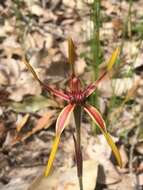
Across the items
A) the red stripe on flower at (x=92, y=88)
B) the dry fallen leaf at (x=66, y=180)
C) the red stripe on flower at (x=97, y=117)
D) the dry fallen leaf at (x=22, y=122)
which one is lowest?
the dry fallen leaf at (x=66, y=180)

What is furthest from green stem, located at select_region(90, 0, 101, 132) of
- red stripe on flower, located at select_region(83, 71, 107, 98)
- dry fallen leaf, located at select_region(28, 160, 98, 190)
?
red stripe on flower, located at select_region(83, 71, 107, 98)

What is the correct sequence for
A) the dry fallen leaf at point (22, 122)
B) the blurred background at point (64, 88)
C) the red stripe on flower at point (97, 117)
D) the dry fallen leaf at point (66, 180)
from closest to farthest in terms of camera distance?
the red stripe on flower at point (97, 117)
the dry fallen leaf at point (66, 180)
the blurred background at point (64, 88)
the dry fallen leaf at point (22, 122)

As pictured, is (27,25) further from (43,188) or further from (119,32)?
(43,188)

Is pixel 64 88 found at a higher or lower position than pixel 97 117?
lower

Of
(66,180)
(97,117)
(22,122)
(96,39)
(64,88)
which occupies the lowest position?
(66,180)

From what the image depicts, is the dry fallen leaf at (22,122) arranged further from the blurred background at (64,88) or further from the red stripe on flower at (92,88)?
the red stripe on flower at (92,88)

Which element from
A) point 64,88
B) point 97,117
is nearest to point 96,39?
point 64,88

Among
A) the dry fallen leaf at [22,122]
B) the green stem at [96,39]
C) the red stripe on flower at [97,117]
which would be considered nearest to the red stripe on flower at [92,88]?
the red stripe on flower at [97,117]

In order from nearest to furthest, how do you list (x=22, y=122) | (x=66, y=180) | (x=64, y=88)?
(x=66, y=180), (x=22, y=122), (x=64, y=88)

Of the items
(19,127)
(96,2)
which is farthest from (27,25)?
(96,2)

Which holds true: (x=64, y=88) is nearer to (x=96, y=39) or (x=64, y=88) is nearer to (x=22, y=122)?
(x=22, y=122)

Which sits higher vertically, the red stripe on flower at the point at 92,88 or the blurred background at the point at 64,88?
the red stripe on flower at the point at 92,88
